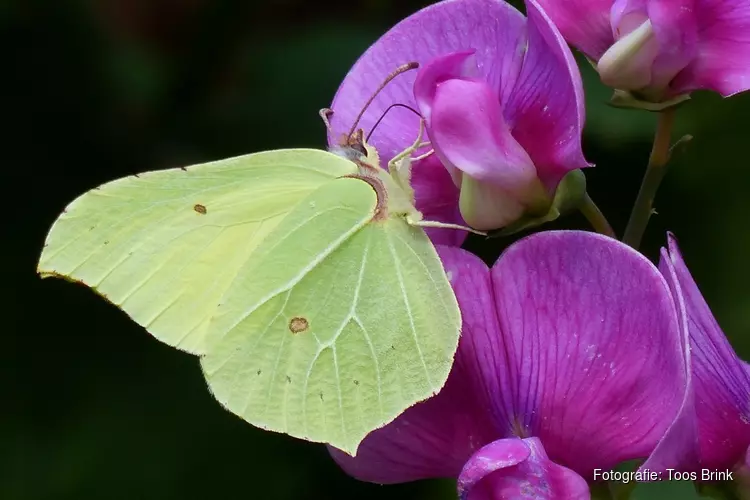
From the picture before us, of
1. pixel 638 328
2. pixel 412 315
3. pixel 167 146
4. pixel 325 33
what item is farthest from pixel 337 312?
pixel 325 33

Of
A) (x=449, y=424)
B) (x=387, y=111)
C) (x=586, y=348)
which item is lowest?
(x=449, y=424)

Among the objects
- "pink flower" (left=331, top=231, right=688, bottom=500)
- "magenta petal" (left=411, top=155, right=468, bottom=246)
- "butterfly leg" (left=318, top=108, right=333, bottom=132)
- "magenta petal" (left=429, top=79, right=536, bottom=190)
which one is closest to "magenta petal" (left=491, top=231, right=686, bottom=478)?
"pink flower" (left=331, top=231, right=688, bottom=500)

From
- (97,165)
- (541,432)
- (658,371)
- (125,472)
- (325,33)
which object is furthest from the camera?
(325,33)

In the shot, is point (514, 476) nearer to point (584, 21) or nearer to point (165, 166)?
point (584, 21)

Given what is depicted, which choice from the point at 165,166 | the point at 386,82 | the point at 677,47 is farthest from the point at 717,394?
the point at 165,166

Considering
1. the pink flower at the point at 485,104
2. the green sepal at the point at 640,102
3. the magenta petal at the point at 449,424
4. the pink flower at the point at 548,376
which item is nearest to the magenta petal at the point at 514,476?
the pink flower at the point at 548,376

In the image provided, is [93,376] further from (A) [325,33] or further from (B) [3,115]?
(A) [325,33]

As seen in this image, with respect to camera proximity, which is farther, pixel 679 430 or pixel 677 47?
pixel 677 47
